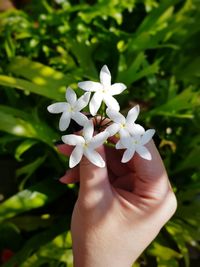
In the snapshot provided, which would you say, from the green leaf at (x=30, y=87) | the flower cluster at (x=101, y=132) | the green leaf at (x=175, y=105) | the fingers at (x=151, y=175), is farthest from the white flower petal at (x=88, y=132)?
the green leaf at (x=175, y=105)

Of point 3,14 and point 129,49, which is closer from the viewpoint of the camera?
point 129,49

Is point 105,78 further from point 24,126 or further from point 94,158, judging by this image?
point 24,126

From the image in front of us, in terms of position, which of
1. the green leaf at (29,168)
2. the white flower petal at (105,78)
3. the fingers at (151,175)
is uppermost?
the white flower petal at (105,78)

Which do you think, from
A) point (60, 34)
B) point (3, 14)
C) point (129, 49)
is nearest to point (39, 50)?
point (60, 34)

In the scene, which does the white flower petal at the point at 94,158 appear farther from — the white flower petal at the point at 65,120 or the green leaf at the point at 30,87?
the green leaf at the point at 30,87

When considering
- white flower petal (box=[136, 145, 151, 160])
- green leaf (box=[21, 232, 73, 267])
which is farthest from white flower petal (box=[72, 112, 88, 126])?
green leaf (box=[21, 232, 73, 267])

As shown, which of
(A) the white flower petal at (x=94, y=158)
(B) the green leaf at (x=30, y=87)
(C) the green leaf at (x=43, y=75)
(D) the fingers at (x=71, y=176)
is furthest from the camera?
(C) the green leaf at (x=43, y=75)

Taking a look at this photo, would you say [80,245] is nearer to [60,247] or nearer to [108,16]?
[60,247]

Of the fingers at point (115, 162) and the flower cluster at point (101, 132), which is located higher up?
the flower cluster at point (101, 132)
